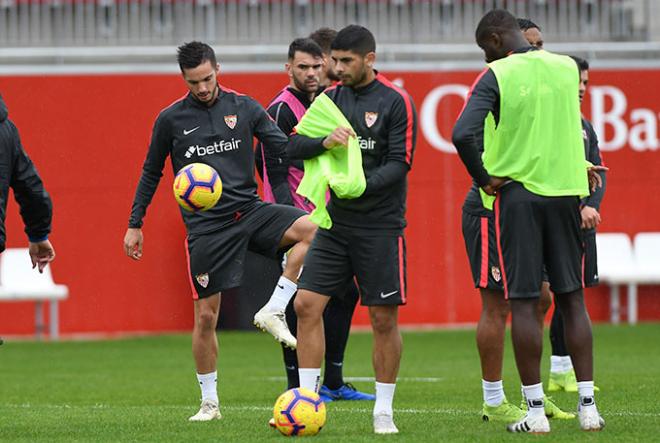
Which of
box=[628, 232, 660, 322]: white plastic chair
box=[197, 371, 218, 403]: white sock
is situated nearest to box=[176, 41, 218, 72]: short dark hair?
box=[197, 371, 218, 403]: white sock

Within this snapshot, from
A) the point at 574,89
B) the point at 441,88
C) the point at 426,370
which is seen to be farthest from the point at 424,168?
the point at 574,89

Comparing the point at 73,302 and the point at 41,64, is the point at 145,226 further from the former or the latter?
the point at 41,64

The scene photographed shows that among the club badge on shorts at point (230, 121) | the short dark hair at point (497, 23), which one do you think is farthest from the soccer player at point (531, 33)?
the club badge on shorts at point (230, 121)

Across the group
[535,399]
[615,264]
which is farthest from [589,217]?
[615,264]

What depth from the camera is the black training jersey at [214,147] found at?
9000 millimetres

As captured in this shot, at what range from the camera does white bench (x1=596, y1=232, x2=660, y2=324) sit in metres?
18.6

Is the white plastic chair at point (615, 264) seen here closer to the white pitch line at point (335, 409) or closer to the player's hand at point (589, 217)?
the white pitch line at point (335, 409)

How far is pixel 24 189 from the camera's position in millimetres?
8148

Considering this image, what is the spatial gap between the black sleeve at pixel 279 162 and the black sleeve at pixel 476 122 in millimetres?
2219

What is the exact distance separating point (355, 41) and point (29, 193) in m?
2.12

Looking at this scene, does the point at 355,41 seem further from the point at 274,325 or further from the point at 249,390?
the point at 249,390

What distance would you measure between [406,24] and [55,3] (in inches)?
211

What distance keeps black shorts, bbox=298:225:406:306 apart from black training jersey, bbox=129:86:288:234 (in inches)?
54.1

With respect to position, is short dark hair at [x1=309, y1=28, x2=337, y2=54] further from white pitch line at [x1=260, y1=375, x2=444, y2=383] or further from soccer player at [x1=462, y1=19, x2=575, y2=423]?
white pitch line at [x1=260, y1=375, x2=444, y2=383]
